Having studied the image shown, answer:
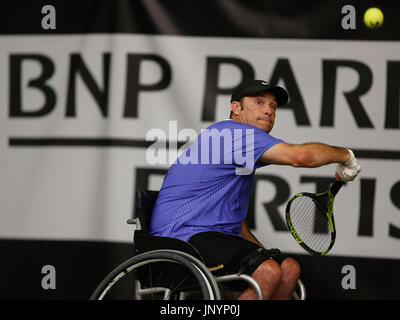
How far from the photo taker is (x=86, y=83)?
3.80m

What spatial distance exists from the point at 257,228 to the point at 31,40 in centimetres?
178

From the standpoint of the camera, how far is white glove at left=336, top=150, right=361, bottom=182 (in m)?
2.64

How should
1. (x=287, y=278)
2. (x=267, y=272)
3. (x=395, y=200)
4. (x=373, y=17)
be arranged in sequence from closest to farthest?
(x=267, y=272)
(x=287, y=278)
(x=373, y=17)
(x=395, y=200)

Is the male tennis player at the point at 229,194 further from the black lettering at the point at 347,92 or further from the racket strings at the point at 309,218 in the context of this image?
the black lettering at the point at 347,92

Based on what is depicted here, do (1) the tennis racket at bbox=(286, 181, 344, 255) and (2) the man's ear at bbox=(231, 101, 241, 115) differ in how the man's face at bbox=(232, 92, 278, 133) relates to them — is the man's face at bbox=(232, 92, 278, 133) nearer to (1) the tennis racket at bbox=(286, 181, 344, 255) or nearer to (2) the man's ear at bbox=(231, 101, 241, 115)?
(2) the man's ear at bbox=(231, 101, 241, 115)

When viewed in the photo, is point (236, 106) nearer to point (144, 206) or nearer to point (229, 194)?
point (229, 194)

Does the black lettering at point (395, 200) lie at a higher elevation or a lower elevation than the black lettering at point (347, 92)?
lower

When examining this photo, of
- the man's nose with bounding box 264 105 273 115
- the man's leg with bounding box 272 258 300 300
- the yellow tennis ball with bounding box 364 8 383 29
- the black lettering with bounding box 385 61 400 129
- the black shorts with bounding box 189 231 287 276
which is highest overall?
the yellow tennis ball with bounding box 364 8 383 29

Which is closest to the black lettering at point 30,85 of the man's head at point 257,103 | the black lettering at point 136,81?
the black lettering at point 136,81

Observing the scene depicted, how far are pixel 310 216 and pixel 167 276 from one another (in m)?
0.85

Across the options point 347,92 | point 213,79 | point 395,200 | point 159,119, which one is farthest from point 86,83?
point 395,200

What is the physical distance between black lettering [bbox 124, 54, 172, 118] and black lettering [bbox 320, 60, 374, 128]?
932 millimetres

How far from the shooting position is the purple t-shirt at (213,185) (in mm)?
2625

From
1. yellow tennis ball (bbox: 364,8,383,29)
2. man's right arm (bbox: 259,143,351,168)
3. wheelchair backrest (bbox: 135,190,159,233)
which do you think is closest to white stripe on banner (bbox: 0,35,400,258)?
yellow tennis ball (bbox: 364,8,383,29)
